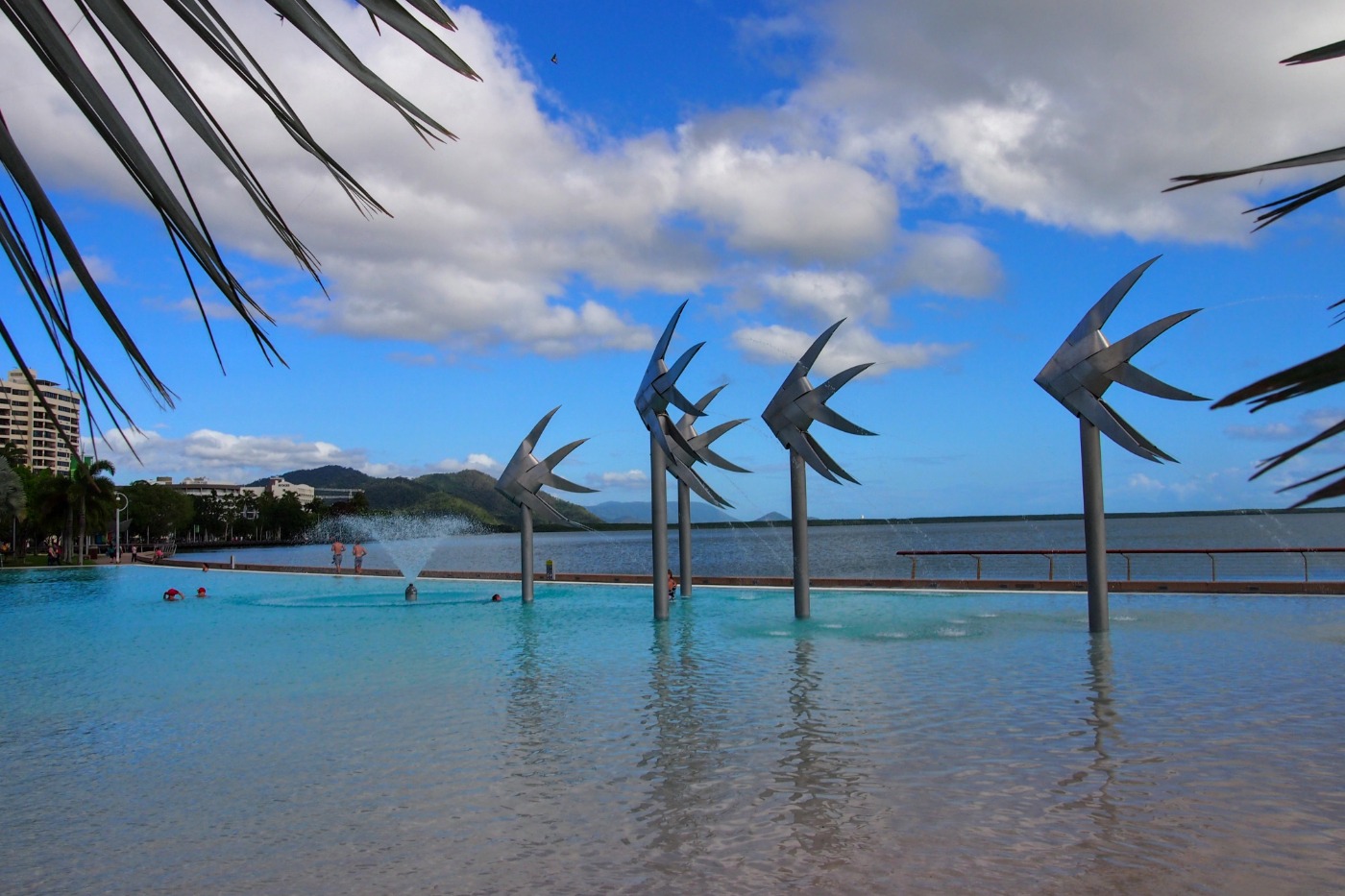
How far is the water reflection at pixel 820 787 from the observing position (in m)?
6.87

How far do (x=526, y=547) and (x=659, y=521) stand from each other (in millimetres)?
5817

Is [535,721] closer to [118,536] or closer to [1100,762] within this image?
[1100,762]

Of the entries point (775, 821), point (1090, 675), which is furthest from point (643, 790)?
point (1090, 675)

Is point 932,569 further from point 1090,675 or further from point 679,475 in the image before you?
point 1090,675

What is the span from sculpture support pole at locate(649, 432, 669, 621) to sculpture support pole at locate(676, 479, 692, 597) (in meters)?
1.71

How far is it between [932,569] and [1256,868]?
218 ft

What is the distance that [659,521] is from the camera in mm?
19953

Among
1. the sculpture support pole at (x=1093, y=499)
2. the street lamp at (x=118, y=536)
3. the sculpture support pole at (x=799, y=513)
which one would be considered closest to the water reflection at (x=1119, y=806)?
the sculpture support pole at (x=1093, y=499)

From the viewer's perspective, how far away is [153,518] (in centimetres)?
12312

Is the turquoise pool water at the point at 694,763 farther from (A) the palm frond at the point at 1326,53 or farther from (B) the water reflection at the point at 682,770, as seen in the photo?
(A) the palm frond at the point at 1326,53

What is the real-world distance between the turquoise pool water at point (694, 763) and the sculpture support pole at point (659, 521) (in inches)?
80.4

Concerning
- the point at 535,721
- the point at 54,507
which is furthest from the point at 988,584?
the point at 54,507

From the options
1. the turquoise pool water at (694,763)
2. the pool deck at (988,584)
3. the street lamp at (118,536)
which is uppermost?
the street lamp at (118,536)

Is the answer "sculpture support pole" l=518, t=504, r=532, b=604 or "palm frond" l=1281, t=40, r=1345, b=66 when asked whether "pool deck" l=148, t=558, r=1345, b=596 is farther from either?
"palm frond" l=1281, t=40, r=1345, b=66
